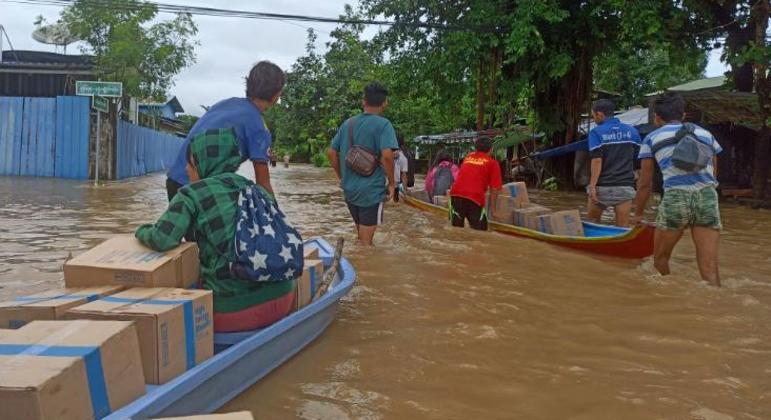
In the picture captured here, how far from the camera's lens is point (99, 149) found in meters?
15.7

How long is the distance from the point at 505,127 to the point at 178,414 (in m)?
19.3

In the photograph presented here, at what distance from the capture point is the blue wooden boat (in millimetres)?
2201

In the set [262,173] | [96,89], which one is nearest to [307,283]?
[262,173]

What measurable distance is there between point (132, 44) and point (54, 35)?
4.67 m

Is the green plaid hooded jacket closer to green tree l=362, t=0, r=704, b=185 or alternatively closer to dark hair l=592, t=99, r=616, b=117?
dark hair l=592, t=99, r=616, b=117

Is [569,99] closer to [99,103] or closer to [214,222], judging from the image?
[99,103]

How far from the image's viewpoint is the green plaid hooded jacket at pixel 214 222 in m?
2.83

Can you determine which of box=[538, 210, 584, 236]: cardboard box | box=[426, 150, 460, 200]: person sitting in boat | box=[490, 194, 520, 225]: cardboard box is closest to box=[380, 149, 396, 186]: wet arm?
box=[538, 210, 584, 236]: cardboard box

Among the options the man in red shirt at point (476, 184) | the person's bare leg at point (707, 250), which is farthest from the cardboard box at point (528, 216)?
the person's bare leg at point (707, 250)

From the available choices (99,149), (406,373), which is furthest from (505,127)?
(406,373)

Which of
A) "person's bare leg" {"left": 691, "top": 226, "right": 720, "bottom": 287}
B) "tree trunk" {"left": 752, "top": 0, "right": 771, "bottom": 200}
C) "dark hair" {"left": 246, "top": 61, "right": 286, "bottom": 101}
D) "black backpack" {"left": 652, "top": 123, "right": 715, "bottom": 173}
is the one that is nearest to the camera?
"dark hair" {"left": 246, "top": 61, "right": 286, "bottom": 101}

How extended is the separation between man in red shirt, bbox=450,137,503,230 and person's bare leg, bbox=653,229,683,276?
2.36 m

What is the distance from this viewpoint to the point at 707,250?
16.8 feet

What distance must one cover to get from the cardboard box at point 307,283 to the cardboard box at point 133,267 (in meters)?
0.72
